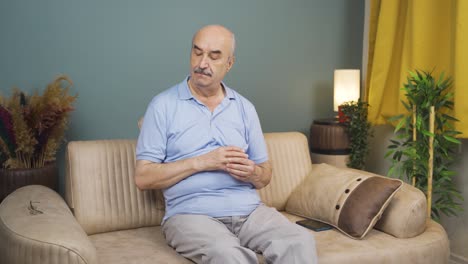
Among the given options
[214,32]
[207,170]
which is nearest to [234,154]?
[207,170]

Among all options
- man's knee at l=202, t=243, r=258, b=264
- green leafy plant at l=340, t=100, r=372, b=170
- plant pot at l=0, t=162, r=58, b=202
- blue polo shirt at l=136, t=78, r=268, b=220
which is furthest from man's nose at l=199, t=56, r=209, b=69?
green leafy plant at l=340, t=100, r=372, b=170

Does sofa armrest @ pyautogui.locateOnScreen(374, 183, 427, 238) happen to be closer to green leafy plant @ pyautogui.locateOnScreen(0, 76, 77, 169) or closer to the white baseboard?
the white baseboard

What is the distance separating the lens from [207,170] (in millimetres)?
1940

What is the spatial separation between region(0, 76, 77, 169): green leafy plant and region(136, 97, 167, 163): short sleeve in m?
0.64

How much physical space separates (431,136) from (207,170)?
3.94 feet

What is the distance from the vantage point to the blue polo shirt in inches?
76.0

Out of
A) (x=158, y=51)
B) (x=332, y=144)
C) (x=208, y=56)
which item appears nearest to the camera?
(x=208, y=56)

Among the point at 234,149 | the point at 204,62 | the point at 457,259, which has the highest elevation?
the point at 204,62

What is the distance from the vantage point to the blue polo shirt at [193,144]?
1.93 meters

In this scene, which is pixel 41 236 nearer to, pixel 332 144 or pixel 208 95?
pixel 208 95

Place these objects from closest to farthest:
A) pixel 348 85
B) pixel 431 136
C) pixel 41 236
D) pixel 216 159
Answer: pixel 41 236 < pixel 216 159 < pixel 431 136 < pixel 348 85

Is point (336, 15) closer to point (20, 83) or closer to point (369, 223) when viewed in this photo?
point (369, 223)

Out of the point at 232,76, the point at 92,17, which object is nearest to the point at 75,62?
the point at 92,17

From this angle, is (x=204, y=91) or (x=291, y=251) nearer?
(x=291, y=251)
